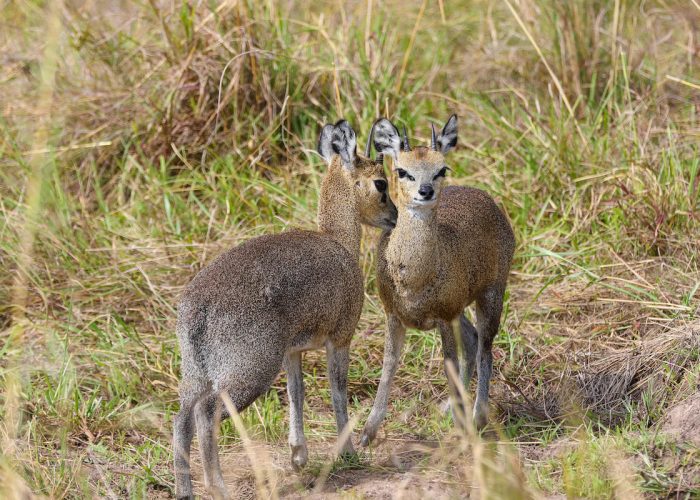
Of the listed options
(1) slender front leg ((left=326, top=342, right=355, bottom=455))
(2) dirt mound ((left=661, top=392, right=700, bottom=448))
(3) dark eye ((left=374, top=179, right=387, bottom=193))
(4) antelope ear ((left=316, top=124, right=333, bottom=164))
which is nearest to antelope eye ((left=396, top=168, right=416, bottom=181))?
(3) dark eye ((left=374, top=179, right=387, bottom=193))

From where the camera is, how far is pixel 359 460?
5.65 metres

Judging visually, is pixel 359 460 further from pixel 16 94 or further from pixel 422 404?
pixel 16 94

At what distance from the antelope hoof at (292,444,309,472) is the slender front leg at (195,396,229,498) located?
0.64 metres

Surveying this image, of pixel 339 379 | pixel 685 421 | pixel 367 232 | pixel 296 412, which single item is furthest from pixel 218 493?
pixel 367 232

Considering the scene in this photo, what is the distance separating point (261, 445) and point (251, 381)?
112 centimetres

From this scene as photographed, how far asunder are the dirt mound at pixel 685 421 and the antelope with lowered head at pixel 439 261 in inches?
43.5

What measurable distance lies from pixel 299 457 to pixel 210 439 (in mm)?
776

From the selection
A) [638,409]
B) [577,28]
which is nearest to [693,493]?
[638,409]

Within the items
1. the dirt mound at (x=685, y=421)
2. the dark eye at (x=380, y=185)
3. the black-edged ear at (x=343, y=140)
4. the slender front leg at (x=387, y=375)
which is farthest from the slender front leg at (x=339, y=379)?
the dirt mound at (x=685, y=421)

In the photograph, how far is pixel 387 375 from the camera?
20.0 ft

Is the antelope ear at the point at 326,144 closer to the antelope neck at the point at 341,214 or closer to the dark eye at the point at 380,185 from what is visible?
the antelope neck at the point at 341,214

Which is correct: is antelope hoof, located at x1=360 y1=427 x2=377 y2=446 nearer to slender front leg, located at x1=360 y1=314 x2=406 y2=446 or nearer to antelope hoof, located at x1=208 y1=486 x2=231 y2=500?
slender front leg, located at x1=360 y1=314 x2=406 y2=446

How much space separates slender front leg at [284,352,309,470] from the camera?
5.59 metres

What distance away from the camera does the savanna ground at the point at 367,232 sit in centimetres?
567
